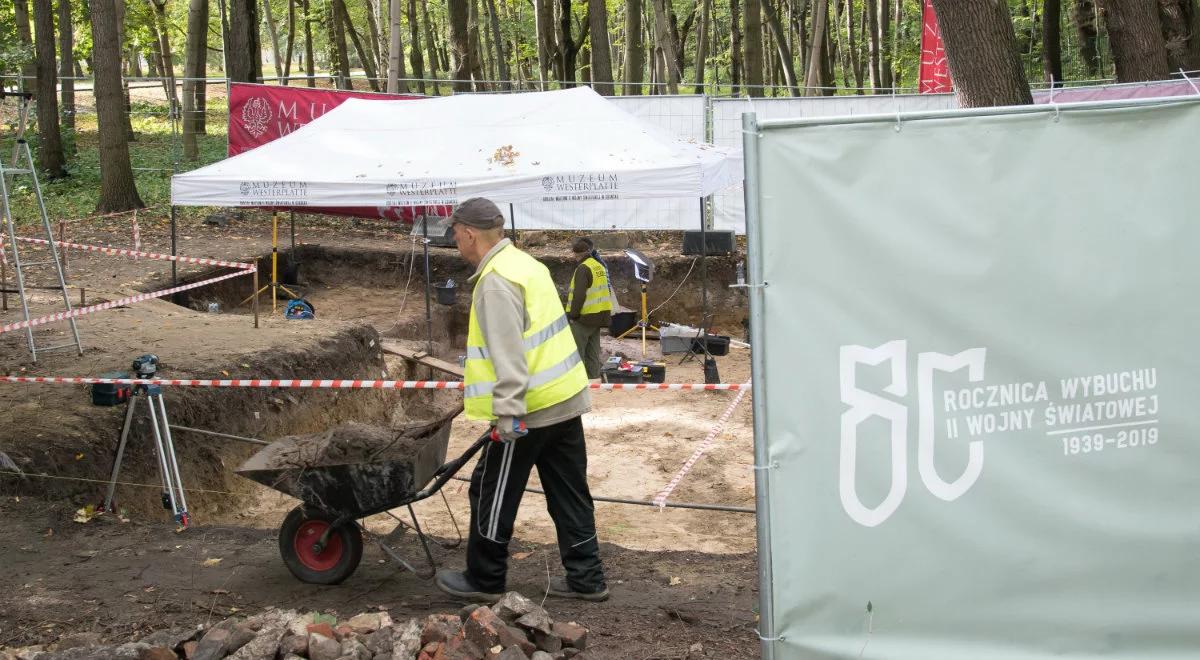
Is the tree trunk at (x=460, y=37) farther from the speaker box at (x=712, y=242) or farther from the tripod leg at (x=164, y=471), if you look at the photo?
the tripod leg at (x=164, y=471)

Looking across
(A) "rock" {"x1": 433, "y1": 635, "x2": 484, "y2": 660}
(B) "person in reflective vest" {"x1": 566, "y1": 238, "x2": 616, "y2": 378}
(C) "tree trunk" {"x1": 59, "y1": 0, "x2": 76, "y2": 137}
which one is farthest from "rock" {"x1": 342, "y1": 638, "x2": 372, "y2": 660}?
(C) "tree trunk" {"x1": 59, "y1": 0, "x2": 76, "y2": 137}

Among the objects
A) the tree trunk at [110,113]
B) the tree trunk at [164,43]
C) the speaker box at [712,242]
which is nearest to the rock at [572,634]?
the speaker box at [712,242]

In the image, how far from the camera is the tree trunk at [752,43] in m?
22.6

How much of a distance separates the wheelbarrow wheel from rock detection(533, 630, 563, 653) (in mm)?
1521

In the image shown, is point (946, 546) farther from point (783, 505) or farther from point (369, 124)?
point (369, 124)

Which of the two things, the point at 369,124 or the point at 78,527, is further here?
the point at 369,124

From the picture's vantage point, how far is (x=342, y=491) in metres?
5.12

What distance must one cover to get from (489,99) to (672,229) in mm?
5101

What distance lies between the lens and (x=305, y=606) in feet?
17.1

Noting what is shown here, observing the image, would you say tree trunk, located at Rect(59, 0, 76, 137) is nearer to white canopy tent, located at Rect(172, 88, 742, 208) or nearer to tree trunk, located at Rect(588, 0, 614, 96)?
tree trunk, located at Rect(588, 0, 614, 96)

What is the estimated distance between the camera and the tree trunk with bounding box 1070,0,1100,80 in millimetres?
24516

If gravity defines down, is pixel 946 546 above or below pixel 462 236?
below

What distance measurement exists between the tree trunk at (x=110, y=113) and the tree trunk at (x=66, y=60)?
6.21 m

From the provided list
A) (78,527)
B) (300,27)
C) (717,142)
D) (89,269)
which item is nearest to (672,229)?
(717,142)
